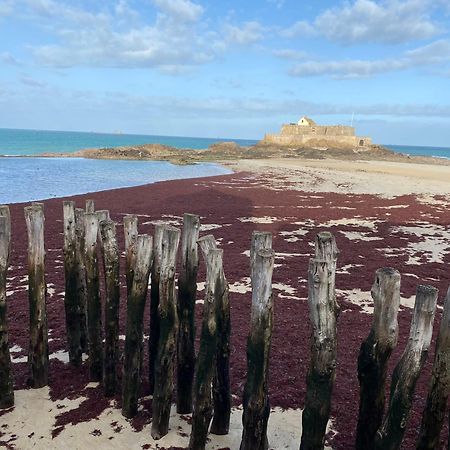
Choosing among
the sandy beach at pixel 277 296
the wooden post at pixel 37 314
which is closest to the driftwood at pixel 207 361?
the sandy beach at pixel 277 296

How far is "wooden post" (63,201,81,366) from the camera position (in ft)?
22.0

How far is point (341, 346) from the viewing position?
7672mm

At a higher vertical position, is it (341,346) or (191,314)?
(191,314)

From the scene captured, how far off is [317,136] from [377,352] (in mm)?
117838

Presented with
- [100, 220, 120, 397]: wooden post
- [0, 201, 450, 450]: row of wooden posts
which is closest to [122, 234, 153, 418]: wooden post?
[0, 201, 450, 450]: row of wooden posts

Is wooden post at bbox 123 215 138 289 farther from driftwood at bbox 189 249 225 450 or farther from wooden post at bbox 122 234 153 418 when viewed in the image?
driftwood at bbox 189 249 225 450

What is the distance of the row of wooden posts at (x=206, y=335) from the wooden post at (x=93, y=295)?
1cm

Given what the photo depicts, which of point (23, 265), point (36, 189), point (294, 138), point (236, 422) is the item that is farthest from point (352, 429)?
point (294, 138)

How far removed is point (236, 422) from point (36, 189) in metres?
31.7

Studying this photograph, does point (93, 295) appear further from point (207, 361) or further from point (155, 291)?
point (207, 361)

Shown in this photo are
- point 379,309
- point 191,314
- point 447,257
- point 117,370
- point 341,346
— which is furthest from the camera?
→ point 447,257

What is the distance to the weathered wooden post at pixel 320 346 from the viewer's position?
4.35m

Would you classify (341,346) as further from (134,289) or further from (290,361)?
(134,289)

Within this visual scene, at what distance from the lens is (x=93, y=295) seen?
20.5 feet
